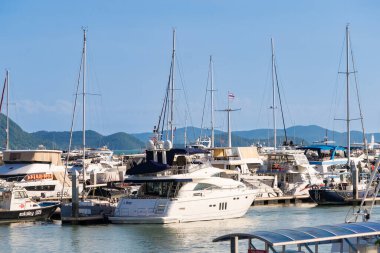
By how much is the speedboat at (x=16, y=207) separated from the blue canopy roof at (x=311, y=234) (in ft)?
92.8

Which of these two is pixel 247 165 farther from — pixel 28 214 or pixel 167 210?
pixel 167 210

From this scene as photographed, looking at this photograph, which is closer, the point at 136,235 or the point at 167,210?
the point at 136,235

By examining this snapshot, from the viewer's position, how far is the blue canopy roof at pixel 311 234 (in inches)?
1026

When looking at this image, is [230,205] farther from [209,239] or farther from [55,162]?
[55,162]

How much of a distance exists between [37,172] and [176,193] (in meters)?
19.3

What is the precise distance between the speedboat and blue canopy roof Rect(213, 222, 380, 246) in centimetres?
2828

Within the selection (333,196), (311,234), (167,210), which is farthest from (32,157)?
(311,234)

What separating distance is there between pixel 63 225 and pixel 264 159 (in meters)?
35.8

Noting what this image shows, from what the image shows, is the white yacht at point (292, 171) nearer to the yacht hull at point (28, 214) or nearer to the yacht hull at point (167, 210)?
the yacht hull at point (167, 210)

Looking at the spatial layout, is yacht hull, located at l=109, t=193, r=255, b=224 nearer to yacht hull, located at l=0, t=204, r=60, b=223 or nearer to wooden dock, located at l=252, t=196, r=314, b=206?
yacht hull, located at l=0, t=204, r=60, b=223

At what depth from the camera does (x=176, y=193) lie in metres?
52.1

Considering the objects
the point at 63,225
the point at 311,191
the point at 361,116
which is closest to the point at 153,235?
the point at 63,225

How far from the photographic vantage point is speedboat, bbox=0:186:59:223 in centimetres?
5347

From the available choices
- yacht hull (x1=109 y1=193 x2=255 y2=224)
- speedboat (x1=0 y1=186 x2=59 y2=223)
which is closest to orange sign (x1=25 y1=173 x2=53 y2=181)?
speedboat (x1=0 y1=186 x2=59 y2=223)
